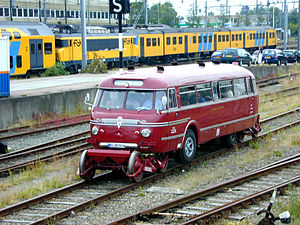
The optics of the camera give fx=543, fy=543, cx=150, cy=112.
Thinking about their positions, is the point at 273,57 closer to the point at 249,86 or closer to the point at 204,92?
the point at 249,86

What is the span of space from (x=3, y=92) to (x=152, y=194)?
40.4 feet

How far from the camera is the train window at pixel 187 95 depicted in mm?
12617

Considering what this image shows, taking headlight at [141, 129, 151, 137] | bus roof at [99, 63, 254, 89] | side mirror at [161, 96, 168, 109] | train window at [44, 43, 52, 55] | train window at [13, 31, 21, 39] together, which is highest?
train window at [13, 31, 21, 39]

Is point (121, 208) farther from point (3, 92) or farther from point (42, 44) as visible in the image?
point (42, 44)

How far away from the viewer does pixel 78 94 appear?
23344 mm

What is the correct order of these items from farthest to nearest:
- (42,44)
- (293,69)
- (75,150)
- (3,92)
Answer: (293,69) → (42,44) → (3,92) → (75,150)

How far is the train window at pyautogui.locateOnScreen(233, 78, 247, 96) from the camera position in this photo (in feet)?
49.7

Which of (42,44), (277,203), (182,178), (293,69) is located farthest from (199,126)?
(293,69)

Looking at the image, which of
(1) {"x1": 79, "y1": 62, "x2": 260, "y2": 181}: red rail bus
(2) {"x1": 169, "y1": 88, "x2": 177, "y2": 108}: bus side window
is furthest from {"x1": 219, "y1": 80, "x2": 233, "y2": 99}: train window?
(2) {"x1": 169, "y1": 88, "x2": 177, "y2": 108}: bus side window

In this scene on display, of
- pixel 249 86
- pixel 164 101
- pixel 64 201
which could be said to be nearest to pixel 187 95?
pixel 164 101

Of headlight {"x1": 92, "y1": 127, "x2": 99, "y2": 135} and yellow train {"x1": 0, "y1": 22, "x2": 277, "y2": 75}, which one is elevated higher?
yellow train {"x1": 0, "y1": 22, "x2": 277, "y2": 75}

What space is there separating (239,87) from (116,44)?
29.8 metres

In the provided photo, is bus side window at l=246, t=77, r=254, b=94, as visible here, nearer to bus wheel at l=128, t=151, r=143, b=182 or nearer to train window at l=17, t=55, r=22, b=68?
bus wheel at l=128, t=151, r=143, b=182

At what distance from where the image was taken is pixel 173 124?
12062 mm
